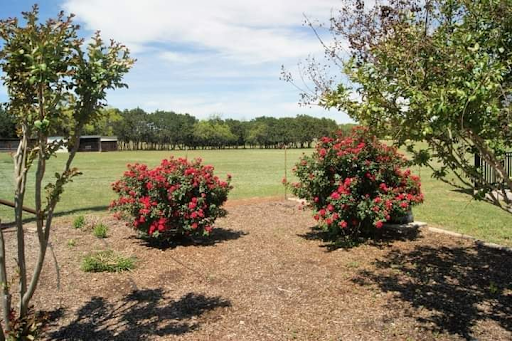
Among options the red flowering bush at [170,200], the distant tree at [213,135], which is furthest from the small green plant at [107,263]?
the distant tree at [213,135]

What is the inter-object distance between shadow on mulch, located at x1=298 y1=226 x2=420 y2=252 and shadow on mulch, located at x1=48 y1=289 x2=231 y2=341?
9.41 ft

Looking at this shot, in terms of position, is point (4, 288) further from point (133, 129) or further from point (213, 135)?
point (133, 129)

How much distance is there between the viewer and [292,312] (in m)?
4.32

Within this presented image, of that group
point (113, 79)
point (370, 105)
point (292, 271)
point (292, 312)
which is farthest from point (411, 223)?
point (113, 79)

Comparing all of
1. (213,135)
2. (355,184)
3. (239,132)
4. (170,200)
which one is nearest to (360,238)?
(355,184)

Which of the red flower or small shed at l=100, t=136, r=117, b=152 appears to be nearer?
the red flower

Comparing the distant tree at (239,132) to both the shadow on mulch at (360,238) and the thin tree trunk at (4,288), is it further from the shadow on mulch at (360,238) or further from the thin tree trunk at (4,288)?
the thin tree trunk at (4,288)

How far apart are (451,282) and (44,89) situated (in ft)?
16.2

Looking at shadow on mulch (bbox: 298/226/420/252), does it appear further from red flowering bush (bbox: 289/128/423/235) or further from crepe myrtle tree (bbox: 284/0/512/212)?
crepe myrtle tree (bbox: 284/0/512/212)

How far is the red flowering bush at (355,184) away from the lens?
670 cm

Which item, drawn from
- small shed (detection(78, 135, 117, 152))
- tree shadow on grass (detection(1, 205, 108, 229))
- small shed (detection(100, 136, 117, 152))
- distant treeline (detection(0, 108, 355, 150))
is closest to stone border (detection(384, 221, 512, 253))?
tree shadow on grass (detection(1, 205, 108, 229))

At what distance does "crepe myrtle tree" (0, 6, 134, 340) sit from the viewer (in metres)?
2.91

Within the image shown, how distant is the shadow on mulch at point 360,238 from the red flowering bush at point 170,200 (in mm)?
1860

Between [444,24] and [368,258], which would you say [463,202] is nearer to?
[368,258]
